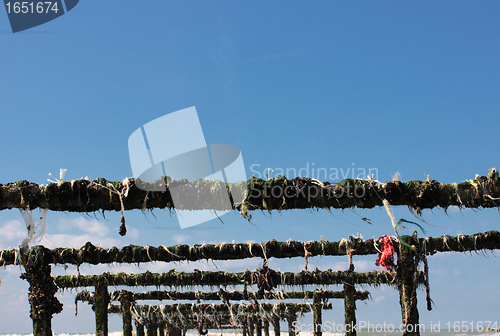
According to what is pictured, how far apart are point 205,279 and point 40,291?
4898 millimetres

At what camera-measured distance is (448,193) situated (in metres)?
5.70

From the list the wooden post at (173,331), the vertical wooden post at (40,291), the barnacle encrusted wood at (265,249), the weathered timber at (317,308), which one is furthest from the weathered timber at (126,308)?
the vertical wooden post at (40,291)

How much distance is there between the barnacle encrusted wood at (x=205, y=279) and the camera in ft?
35.4

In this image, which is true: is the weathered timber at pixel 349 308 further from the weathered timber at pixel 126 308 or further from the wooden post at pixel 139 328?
the wooden post at pixel 139 328

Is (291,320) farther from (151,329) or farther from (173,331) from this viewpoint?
(173,331)

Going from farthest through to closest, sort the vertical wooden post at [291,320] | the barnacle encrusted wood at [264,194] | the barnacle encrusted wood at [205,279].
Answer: the vertical wooden post at [291,320]
the barnacle encrusted wood at [205,279]
the barnacle encrusted wood at [264,194]

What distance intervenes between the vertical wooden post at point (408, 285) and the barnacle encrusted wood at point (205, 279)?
418cm

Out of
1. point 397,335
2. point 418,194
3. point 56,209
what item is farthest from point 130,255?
point 397,335

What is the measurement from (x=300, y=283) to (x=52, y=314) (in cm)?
636

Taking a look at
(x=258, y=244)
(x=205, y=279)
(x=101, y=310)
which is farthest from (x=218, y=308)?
(x=258, y=244)

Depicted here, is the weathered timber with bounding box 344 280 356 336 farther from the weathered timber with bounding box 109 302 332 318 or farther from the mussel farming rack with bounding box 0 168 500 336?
the weathered timber with bounding box 109 302 332 318

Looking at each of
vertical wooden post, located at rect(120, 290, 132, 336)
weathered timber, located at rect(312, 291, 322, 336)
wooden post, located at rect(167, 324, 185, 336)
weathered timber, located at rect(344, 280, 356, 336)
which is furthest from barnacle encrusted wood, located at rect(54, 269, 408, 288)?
wooden post, located at rect(167, 324, 185, 336)

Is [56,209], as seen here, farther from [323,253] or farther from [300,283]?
[300,283]

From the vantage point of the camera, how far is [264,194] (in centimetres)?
556
